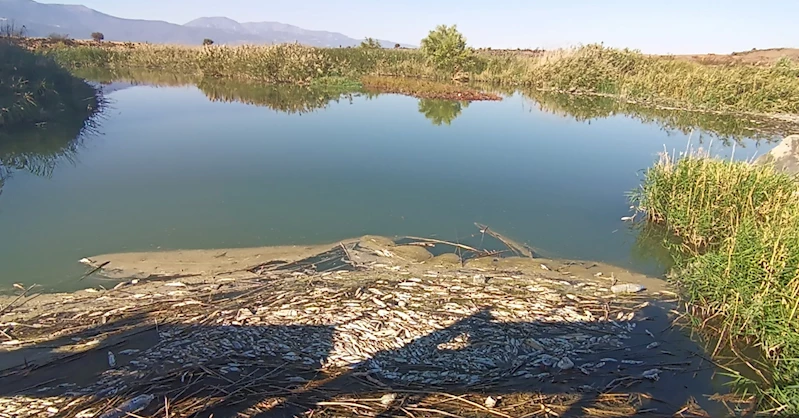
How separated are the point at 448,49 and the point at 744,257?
22.1 meters

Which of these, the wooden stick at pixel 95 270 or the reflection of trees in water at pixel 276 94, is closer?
the wooden stick at pixel 95 270

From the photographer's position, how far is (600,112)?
1631 centimetres

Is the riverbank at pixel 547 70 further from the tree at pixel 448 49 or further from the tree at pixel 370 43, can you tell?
the tree at pixel 370 43

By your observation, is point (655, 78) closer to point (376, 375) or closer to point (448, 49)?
point (448, 49)

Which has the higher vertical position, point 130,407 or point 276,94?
point 276,94

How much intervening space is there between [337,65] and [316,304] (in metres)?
22.2

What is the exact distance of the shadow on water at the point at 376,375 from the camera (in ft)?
8.88

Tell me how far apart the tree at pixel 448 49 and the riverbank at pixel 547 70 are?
550 mm

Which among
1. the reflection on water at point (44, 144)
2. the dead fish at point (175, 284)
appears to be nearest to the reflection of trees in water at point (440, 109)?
the reflection on water at point (44, 144)

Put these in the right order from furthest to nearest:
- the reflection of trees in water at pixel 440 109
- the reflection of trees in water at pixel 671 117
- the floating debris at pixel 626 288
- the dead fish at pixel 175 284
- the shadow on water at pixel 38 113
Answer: the reflection of trees in water at pixel 440 109 → the reflection of trees in water at pixel 671 117 → the shadow on water at pixel 38 113 → the floating debris at pixel 626 288 → the dead fish at pixel 175 284

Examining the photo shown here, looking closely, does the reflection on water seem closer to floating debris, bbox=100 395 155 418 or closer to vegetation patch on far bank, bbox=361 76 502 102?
floating debris, bbox=100 395 155 418

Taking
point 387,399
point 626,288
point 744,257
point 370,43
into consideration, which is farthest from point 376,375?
point 370,43

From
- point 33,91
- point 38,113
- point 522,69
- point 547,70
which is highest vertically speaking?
point 522,69

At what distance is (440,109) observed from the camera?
1598cm
